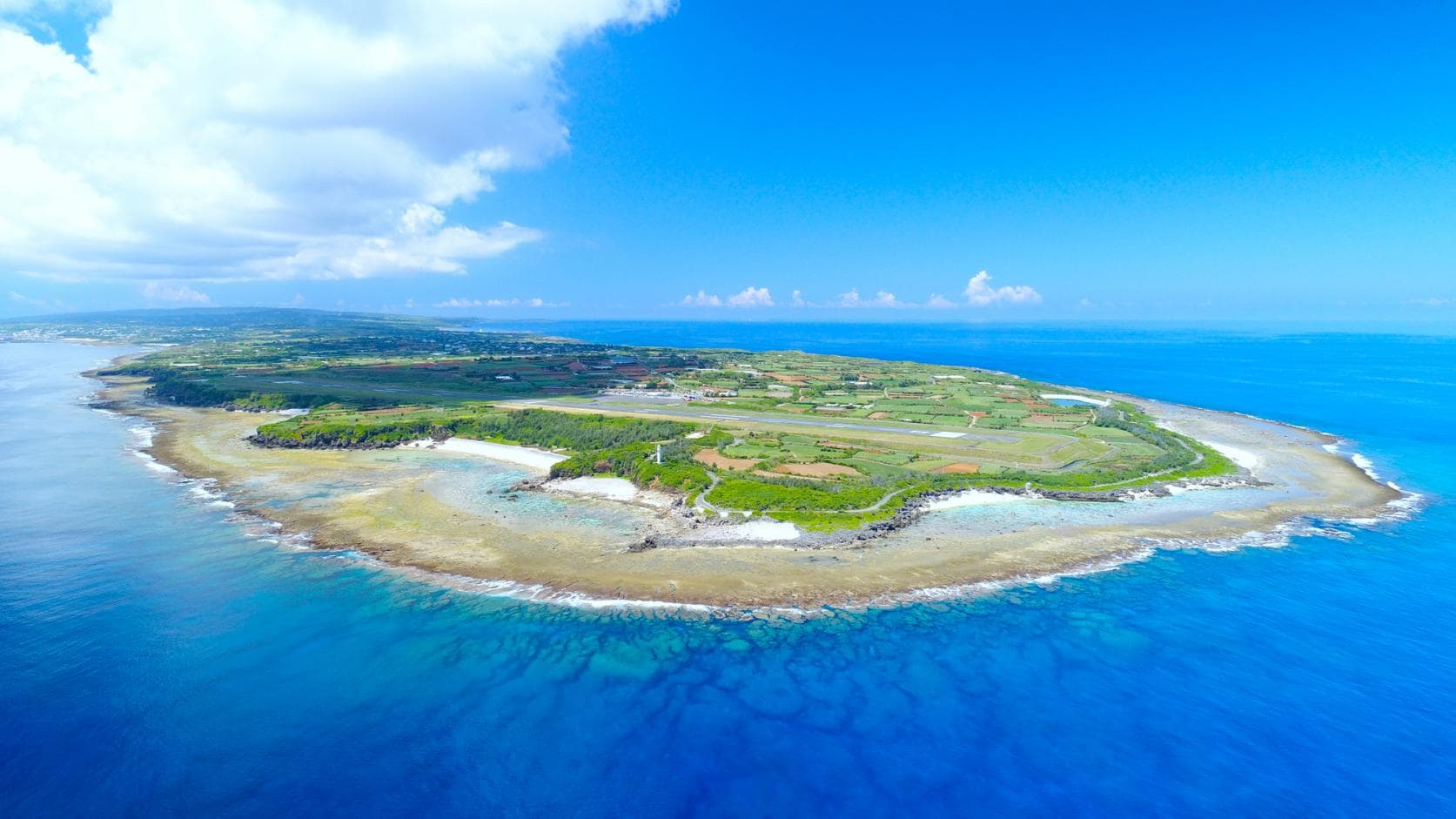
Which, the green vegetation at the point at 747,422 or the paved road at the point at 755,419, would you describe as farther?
the paved road at the point at 755,419

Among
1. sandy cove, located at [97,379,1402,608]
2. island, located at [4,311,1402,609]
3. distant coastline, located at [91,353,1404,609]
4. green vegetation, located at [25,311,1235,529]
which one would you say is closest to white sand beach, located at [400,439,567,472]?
island, located at [4,311,1402,609]

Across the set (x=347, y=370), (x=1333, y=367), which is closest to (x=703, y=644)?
(x=347, y=370)

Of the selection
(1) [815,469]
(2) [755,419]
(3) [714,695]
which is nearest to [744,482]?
(1) [815,469]

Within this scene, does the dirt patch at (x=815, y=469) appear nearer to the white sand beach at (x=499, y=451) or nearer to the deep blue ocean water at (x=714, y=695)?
the deep blue ocean water at (x=714, y=695)

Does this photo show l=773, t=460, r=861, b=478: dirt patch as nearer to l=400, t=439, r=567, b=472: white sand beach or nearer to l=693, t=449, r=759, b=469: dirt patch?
l=693, t=449, r=759, b=469: dirt patch

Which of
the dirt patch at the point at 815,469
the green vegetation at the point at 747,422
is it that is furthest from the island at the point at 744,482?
the green vegetation at the point at 747,422

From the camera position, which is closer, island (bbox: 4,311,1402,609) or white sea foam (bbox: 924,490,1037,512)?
island (bbox: 4,311,1402,609)
